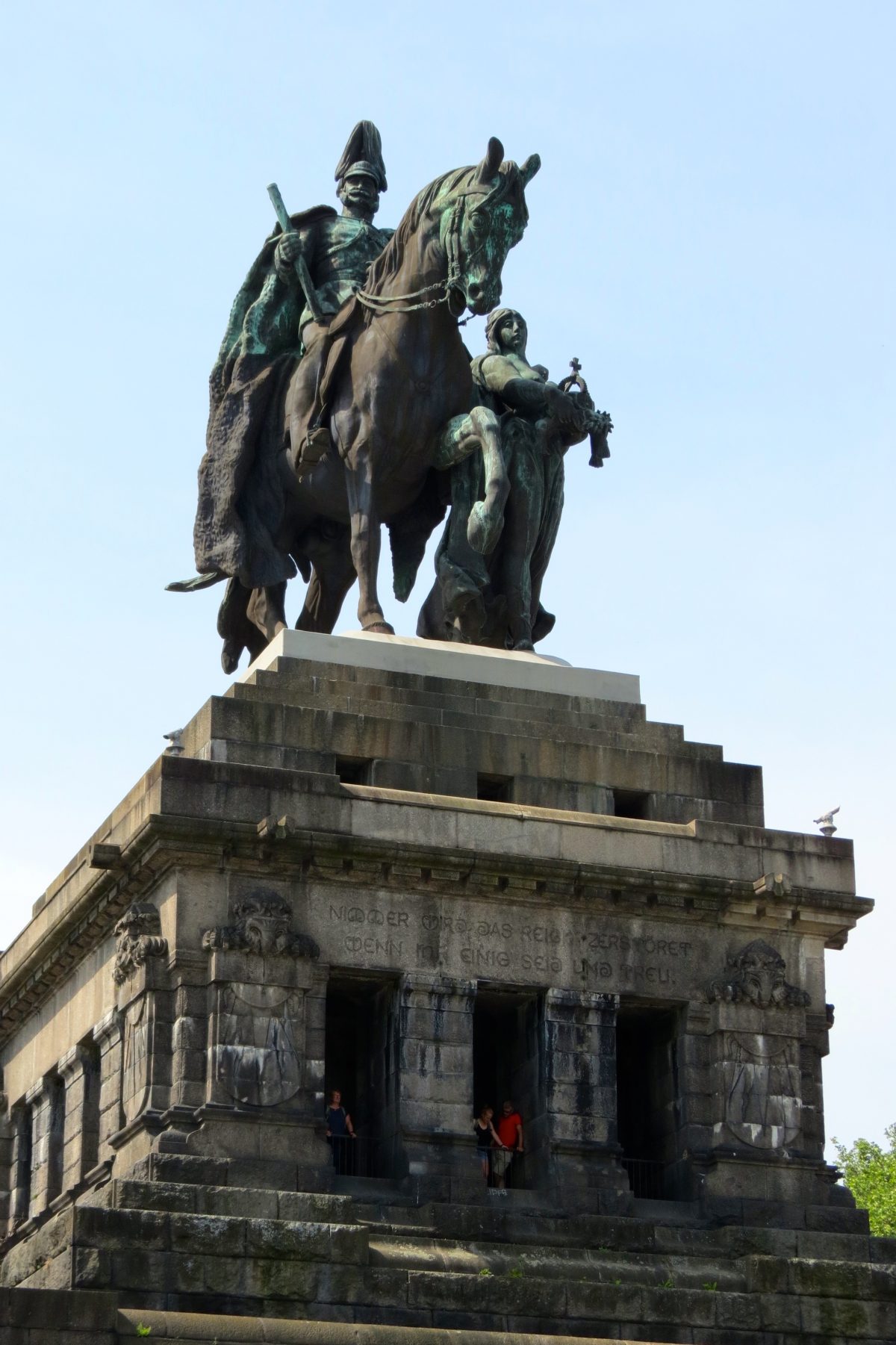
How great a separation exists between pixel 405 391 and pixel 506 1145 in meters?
10.7

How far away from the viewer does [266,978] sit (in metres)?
36.1

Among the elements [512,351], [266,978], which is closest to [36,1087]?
[266,978]

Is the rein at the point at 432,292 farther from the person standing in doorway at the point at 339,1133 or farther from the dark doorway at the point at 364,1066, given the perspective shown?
the person standing in doorway at the point at 339,1133

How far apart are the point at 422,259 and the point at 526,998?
402 inches

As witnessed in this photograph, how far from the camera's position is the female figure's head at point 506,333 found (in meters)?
43.7

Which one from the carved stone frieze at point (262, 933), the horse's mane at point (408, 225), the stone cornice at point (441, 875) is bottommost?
the carved stone frieze at point (262, 933)

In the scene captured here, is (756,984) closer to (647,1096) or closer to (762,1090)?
(762,1090)

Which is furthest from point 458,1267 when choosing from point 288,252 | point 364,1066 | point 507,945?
point 288,252

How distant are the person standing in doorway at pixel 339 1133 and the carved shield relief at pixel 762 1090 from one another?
4889 millimetres

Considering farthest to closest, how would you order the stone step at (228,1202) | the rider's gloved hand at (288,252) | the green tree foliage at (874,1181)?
the green tree foliage at (874,1181), the rider's gloved hand at (288,252), the stone step at (228,1202)

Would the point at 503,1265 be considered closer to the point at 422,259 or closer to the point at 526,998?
the point at 526,998

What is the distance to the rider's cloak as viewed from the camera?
4222 cm

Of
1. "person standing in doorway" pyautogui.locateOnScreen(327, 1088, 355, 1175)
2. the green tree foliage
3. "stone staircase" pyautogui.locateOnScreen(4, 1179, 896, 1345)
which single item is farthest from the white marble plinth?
the green tree foliage

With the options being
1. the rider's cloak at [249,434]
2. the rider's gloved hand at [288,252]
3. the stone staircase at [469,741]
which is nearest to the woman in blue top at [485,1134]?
the stone staircase at [469,741]
